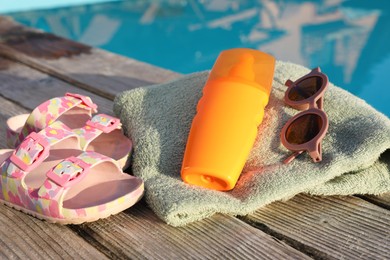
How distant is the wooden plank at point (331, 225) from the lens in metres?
0.89

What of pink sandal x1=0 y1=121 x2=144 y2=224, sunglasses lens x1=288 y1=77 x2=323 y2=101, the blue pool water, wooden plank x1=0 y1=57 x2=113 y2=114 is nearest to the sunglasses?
sunglasses lens x1=288 y1=77 x2=323 y2=101

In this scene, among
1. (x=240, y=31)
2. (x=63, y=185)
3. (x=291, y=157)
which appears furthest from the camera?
(x=240, y=31)

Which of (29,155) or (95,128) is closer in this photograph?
(29,155)

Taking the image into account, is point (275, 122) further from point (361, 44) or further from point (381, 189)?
point (361, 44)

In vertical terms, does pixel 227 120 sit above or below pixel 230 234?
above

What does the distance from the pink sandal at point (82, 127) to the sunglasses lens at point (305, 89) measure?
38 cm

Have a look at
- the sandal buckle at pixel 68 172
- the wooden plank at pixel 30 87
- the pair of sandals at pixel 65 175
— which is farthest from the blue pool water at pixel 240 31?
the sandal buckle at pixel 68 172

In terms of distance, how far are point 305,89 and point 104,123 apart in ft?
1.47

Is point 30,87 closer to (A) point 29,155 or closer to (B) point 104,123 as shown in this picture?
(B) point 104,123

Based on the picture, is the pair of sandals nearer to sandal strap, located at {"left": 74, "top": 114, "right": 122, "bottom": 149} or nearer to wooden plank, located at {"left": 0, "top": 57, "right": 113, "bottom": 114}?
sandal strap, located at {"left": 74, "top": 114, "right": 122, "bottom": 149}

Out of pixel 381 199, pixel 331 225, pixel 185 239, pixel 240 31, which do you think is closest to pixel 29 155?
pixel 185 239

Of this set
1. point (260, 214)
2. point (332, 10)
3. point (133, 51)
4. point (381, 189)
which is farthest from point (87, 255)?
point (332, 10)

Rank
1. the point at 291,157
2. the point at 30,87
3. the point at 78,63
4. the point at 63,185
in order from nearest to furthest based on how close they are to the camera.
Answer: the point at 63,185
the point at 291,157
the point at 30,87
the point at 78,63

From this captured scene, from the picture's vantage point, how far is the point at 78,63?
194 centimetres
